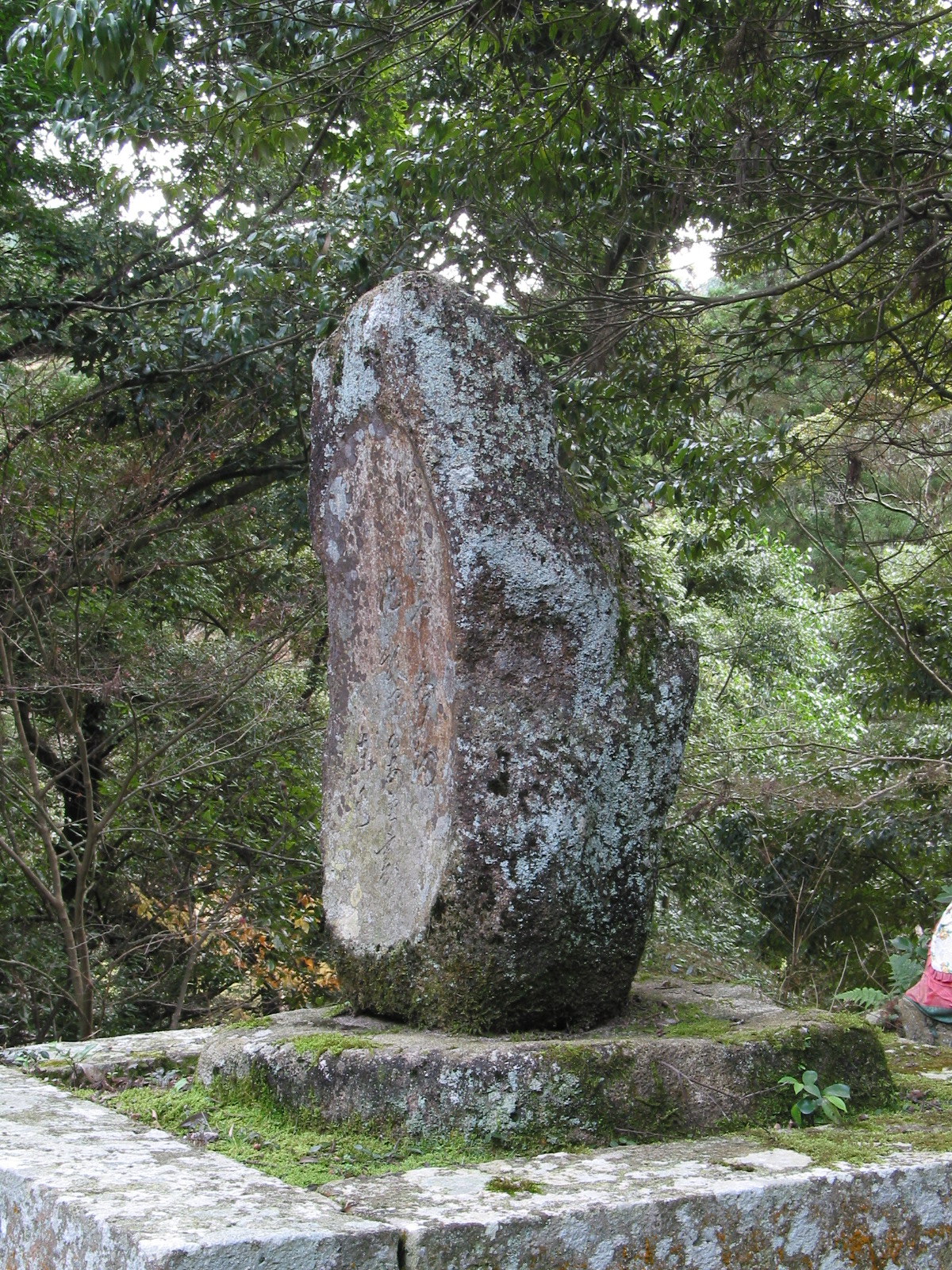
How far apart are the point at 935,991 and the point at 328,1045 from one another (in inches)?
91.1

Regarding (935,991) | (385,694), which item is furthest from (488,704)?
(935,991)

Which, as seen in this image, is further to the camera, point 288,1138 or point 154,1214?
point 288,1138

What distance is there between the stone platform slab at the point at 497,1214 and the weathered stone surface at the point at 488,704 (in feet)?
1.96

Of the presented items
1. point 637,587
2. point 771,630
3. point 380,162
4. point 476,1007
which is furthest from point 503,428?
point 771,630

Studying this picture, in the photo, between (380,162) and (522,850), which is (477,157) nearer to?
(380,162)

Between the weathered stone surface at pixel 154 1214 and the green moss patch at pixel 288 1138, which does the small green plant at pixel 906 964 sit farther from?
the weathered stone surface at pixel 154 1214

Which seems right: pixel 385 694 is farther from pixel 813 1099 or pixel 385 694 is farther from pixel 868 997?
pixel 868 997

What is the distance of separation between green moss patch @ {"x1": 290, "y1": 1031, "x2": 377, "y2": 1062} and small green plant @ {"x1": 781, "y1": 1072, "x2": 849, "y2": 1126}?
104 centimetres

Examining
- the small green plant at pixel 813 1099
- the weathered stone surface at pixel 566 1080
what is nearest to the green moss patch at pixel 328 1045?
the weathered stone surface at pixel 566 1080

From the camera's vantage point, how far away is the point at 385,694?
3.49 meters

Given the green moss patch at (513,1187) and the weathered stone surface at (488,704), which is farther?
the weathered stone surface at (488,704)

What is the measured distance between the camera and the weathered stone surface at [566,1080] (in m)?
2.68

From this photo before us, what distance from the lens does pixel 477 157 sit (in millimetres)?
5496

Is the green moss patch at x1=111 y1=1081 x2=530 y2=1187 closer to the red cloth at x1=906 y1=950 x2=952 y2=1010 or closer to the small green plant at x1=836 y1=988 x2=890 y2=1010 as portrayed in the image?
the red cloth at x1=906 y1=950 x2=952 y2=1010
